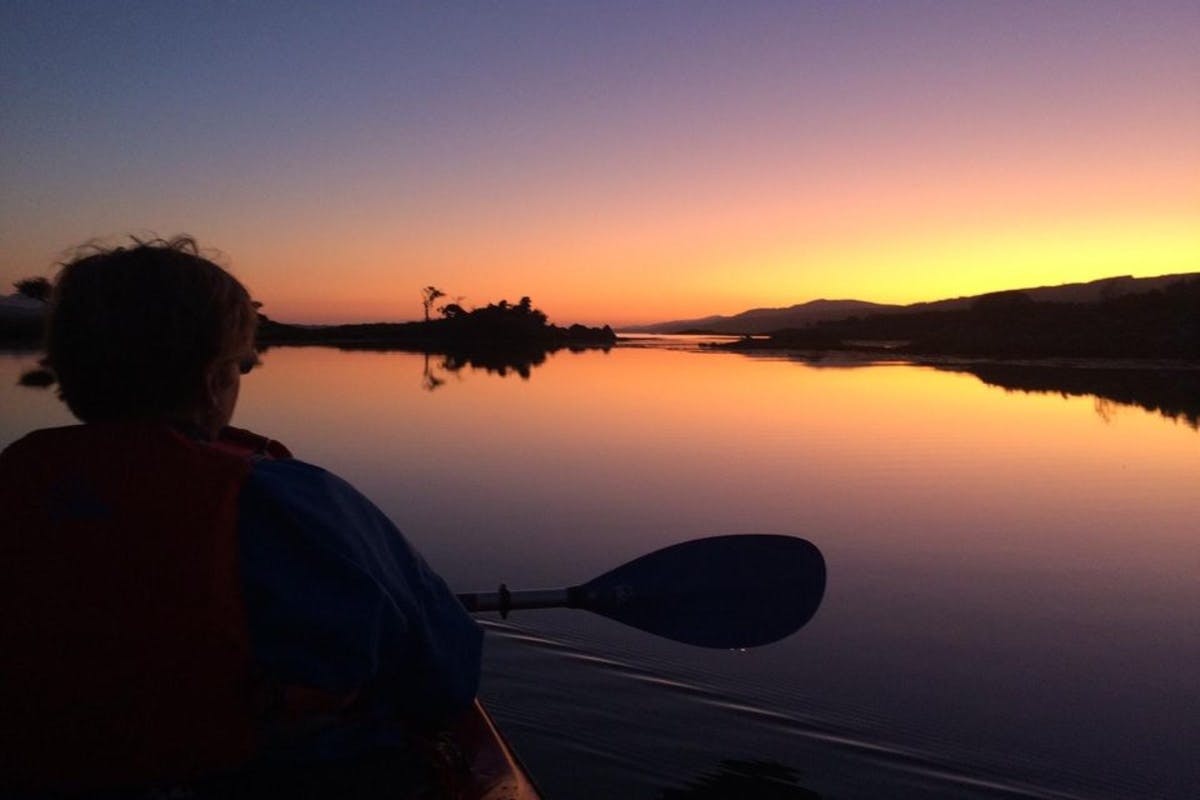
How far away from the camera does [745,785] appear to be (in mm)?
3129

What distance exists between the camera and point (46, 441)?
4.33 feet

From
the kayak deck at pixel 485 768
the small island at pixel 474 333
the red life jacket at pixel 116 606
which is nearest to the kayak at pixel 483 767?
the kayak deck at pixel 485 768

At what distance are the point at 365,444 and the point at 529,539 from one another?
4302mm

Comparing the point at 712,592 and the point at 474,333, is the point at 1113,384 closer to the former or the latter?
the point at 712,592

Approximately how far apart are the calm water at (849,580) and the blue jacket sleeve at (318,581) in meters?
1.93

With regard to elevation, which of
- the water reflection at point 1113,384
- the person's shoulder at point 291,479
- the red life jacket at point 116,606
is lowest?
the water reflection at point 1113,384

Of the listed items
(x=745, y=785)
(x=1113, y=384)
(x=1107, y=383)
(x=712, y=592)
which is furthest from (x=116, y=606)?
(x=1107, y=383)

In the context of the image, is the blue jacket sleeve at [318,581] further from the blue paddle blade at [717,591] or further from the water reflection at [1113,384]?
the water reflection at [1113,384]

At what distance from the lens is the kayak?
1848mm

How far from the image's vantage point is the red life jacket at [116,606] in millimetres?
1257

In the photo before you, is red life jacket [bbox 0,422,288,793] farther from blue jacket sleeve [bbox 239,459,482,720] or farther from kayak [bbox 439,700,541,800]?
kayak [bbox 439,700,541,800]

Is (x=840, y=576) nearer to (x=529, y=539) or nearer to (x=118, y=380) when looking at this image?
(x=529, y=539)

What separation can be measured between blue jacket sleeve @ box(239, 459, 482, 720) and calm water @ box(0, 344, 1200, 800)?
6.32 ft

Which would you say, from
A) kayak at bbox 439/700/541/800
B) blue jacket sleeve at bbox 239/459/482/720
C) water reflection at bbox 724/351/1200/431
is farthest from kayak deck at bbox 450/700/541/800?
water reflection at bbox 724/351/1200/431
